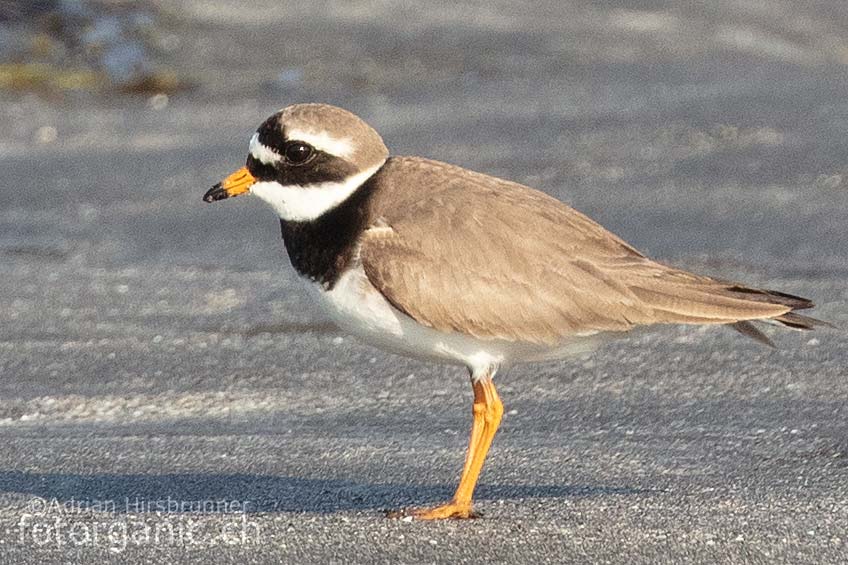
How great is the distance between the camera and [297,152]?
16.3ft

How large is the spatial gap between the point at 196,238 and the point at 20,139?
271 centimetres

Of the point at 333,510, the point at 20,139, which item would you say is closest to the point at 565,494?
the point at 333,510

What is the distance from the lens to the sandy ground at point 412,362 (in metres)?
4.79

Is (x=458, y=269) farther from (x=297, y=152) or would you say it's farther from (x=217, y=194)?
(x=217, y=194)

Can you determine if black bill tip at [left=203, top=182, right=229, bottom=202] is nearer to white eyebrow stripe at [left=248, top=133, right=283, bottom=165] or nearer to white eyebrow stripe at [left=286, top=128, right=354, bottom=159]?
white eyebrow stripe at [left=248, top=133, right=283, bottom=165]

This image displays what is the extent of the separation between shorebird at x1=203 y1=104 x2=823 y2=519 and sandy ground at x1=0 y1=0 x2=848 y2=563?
1.76 ft

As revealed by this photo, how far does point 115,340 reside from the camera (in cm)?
706

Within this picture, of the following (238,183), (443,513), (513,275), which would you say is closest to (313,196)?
(238,183)

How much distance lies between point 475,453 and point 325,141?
42.6 inches

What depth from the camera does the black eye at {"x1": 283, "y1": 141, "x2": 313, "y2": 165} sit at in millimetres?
4945

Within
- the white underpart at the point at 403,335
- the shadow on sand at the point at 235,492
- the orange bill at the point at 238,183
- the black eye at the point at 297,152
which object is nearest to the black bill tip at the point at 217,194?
the orange bill at the point at 238,183

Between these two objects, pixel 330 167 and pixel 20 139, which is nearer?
pixel 330 167

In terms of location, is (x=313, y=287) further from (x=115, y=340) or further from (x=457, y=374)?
(x=115, y=340)

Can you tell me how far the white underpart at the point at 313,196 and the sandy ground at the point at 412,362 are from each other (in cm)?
91
